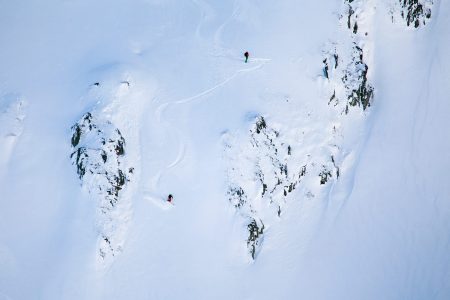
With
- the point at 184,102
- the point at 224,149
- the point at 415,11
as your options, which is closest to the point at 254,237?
the point at 224,149

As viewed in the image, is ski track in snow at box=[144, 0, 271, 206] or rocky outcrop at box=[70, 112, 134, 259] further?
ski track in snow at box=[144, 0, 271, 206]

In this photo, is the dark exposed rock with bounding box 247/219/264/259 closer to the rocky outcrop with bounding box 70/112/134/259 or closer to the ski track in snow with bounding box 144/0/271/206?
the ski track in snow with bounding box 144/0/271/206

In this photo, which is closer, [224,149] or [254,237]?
[254,237]

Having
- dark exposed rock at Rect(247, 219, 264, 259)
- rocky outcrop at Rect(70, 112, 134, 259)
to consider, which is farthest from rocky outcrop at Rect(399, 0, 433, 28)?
rocky outcrop at Rect(70, 112, 134, 259)

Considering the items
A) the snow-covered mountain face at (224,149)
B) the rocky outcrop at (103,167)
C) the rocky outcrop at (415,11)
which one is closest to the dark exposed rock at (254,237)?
the snow-covered mountain face at (224,149)

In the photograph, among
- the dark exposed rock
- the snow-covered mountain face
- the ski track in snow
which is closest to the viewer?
the snow-covered mountain face

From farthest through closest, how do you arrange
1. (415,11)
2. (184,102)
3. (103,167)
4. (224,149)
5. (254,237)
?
(415,11) → (184,102) → (224,149) → (254,237) → (103,167)

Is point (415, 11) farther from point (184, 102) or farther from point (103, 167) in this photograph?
point (103, 167)

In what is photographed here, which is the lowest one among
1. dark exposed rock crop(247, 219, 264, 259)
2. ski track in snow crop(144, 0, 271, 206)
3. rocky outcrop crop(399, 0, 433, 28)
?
dark exposed rock crop(247, 219, 264, 259)

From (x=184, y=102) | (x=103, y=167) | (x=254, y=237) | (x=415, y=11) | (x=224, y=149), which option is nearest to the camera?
(x=103, y=167)

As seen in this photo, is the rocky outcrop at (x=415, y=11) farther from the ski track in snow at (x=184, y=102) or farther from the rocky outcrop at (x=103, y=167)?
the rocky outcrop at (x=103, y=167)
